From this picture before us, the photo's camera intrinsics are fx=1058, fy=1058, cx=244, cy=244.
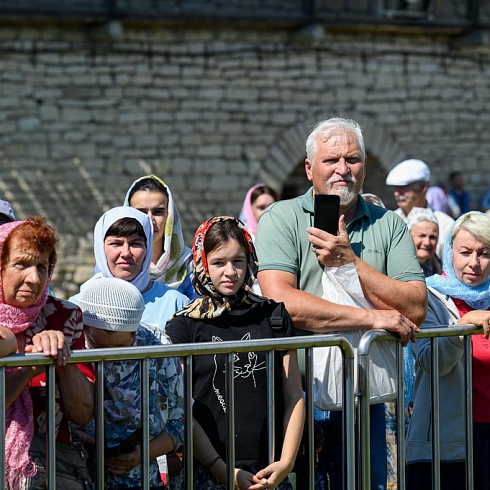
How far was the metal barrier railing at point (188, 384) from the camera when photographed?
335 centimetres

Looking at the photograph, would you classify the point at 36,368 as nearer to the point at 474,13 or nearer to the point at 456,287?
the point at 456,287

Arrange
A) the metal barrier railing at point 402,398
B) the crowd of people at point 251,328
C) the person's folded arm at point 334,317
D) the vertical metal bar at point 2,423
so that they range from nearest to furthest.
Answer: the vertical metal bar at point 2,423
the crowd of people at point 251,328
the metal barrier railing at point 402,398
the person's folded arm at point 334,317

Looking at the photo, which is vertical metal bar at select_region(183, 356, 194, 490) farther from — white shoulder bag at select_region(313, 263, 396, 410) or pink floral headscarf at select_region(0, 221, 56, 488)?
white shoulder bag at select_region(313, 263, 396, 410)

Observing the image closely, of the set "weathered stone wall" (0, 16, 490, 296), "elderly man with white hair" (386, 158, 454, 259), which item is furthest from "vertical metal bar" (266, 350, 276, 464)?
"weathered stone wall" (0, 16, 490, 296)

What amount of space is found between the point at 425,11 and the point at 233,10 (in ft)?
11.2

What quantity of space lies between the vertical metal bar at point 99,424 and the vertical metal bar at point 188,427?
30 centimetres

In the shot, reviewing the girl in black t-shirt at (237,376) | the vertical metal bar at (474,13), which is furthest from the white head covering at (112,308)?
the vertical metal bar at (474,13)

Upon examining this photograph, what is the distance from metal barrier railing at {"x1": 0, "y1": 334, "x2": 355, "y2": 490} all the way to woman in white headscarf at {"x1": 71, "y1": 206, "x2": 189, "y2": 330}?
0.85m

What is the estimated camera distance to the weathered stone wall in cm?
1412

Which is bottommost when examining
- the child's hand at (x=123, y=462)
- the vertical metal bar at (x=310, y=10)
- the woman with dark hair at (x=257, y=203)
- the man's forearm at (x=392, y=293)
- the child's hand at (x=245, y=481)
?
the child's hand at (x=245, y=481)

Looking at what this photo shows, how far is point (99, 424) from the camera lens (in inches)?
136

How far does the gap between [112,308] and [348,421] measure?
0.98 meters

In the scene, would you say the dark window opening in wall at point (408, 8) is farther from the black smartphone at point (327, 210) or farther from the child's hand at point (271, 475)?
the child's hand at point (271, 475)

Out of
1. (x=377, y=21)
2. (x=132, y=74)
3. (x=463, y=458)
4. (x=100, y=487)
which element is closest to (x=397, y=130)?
(x=377, y=21)
